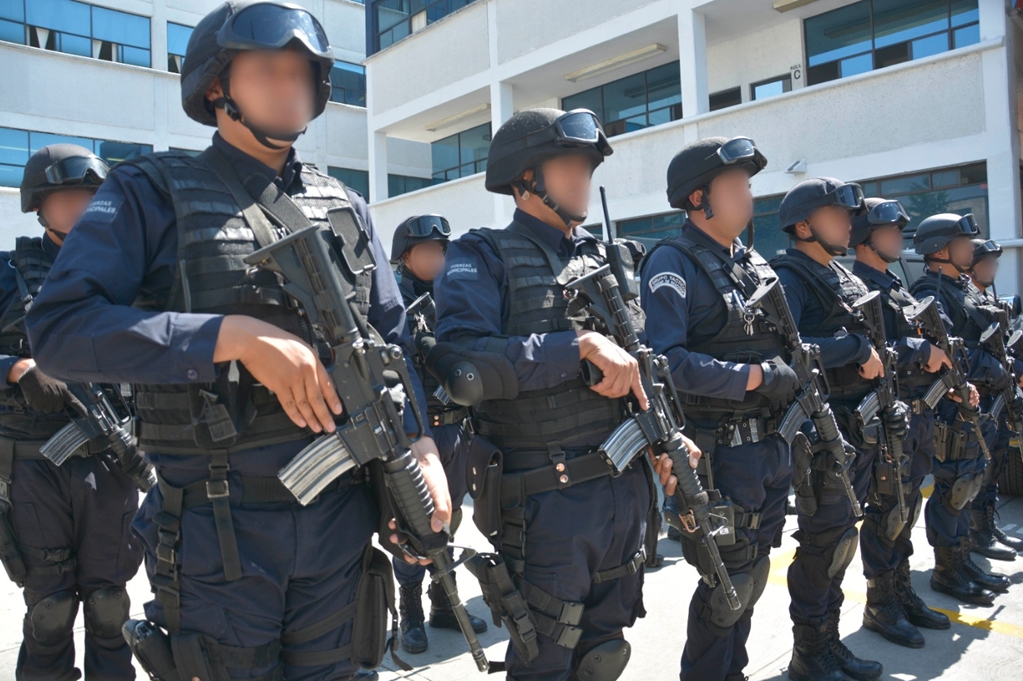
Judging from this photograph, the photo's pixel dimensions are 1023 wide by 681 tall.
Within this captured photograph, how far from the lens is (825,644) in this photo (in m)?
3.87

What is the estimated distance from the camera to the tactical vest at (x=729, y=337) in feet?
11.3

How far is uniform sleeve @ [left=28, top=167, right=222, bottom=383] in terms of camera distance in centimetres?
179

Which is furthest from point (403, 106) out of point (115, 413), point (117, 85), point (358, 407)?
point (358, 407)

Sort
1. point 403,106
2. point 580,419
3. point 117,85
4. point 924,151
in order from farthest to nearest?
point 117,85
point 403,106
point 924,151
point 580,419

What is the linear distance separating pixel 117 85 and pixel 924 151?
67.6 feet

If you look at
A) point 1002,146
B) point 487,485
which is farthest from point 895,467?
point 1002,146

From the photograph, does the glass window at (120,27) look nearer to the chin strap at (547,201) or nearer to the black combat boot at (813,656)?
the chin strap at (547,201)

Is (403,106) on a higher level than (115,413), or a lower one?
higher

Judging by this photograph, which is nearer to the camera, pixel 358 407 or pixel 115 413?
pixel 358 407

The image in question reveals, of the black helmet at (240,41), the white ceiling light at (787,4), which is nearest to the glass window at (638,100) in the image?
the white ceiling light at (787,4)

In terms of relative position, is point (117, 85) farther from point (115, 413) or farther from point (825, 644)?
point (825, 644)

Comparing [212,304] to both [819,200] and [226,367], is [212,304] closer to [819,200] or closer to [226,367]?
[226,367]

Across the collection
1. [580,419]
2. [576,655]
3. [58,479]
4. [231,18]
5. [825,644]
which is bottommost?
[825,644]

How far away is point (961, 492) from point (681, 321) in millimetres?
2983
